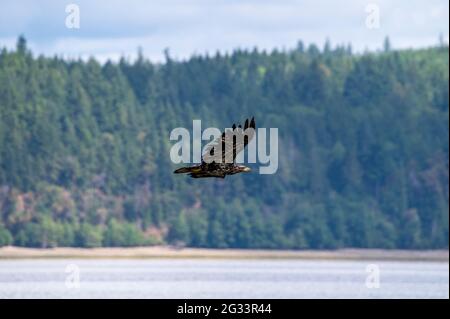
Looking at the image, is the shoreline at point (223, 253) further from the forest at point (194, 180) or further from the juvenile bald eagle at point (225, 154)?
the juvenile bald eagle at point (225, 154)

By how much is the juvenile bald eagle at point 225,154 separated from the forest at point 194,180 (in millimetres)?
106948

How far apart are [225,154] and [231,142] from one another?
380 millimetres

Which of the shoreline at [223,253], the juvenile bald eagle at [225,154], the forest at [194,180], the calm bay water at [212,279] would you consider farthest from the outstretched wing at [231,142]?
the forest at [194,180]

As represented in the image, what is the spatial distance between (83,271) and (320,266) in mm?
30796

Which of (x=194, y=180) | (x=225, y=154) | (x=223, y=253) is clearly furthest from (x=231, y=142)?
(x=194, y=180)

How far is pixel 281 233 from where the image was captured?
167125mm

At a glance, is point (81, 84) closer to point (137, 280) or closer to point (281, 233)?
point (281, 233)

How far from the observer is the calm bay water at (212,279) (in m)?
94.7

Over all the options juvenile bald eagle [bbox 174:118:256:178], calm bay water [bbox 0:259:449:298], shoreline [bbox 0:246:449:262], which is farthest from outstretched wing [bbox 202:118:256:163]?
shoreline [bbox 0:246:449:262]

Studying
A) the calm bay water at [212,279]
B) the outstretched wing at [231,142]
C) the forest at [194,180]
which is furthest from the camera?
the forest at [194,180]

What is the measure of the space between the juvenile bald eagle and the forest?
4211 inches

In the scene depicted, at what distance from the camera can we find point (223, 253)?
162 meters

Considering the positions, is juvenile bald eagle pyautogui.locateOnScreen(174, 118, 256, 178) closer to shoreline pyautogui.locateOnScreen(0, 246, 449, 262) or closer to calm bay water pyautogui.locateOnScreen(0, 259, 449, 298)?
calm bay water pyautogui.locateOnScreen(0, 259, 449, 298)
